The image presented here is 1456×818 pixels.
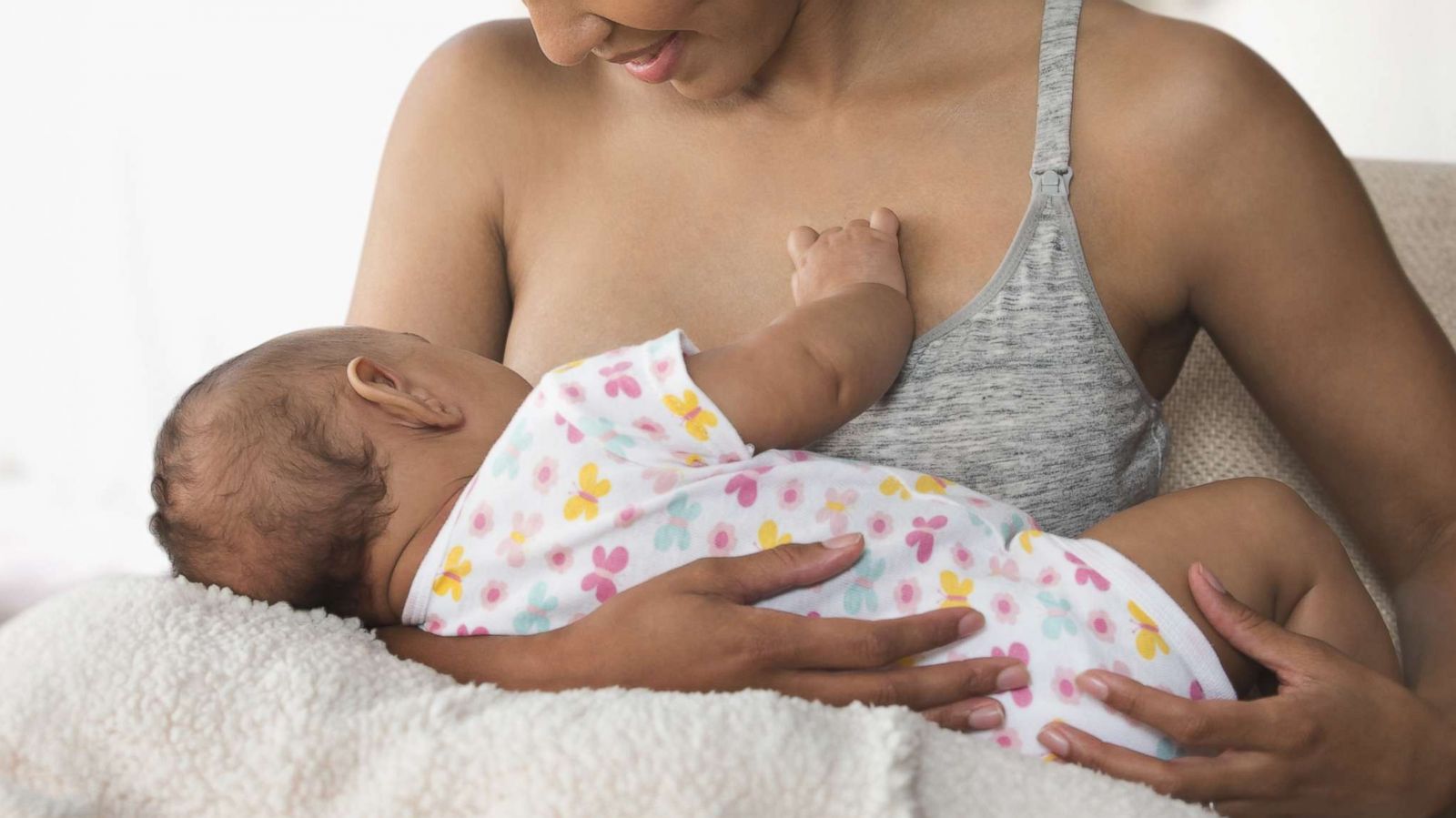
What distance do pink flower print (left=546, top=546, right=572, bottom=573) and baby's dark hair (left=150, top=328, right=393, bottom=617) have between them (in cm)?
15

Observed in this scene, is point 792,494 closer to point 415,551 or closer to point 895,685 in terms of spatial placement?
point 895,685

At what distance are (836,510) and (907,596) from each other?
9 cm

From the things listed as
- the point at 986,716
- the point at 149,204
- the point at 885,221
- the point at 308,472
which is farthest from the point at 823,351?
the point at 149,204

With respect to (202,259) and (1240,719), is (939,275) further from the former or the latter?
(202,259)

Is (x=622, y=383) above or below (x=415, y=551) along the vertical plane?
→ above

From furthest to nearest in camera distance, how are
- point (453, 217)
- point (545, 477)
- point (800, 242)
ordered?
1. point (453, 217)
2. point (800, 242)
3. point (545, 477)

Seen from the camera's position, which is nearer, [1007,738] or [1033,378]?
[1007,738]

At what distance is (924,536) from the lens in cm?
109

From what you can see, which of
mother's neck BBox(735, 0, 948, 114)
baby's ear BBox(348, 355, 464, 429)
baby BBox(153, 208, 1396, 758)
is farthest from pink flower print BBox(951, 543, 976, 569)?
mother's neck BBox(735, 0, 948, 114)

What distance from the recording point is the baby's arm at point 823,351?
1.11m

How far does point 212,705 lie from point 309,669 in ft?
0.22

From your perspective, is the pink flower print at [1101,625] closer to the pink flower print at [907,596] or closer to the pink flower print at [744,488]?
the pink flower print at [907,596]

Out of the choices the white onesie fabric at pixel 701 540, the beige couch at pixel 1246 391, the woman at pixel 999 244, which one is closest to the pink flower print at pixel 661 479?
the white onesie fabric at pixel 701 540

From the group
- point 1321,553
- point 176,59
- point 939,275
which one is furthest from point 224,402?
point 176,59
